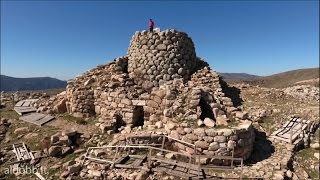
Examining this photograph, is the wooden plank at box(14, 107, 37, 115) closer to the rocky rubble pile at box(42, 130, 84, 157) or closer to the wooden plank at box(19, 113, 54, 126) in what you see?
A: the wooden plank at box(19, 113, 54, 126)

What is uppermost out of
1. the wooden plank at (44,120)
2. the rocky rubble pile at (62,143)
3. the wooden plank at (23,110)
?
the wooden plank at (23,110)

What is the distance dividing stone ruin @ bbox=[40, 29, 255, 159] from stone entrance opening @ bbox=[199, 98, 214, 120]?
0.16 feet

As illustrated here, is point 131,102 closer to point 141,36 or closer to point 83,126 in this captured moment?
point 83,126

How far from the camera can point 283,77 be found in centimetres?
13238

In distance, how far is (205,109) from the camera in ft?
47.6

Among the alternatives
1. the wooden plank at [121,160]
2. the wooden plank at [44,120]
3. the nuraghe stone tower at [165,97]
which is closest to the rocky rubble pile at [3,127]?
the wooden plank at [44,120]

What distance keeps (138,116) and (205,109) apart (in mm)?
3797

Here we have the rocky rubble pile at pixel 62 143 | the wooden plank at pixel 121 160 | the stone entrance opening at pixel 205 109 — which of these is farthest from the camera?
the stone entrance opening at pixel 205 109

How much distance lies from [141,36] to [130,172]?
1017 centimetres

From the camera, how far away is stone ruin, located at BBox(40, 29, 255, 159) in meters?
12.0

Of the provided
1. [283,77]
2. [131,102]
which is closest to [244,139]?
[131,102]

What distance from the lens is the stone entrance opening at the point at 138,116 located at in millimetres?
15593

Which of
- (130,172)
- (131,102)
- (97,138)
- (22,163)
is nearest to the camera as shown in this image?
(130,172)

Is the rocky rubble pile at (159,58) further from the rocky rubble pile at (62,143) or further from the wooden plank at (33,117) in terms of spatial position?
the wooden plank at (33,117)
